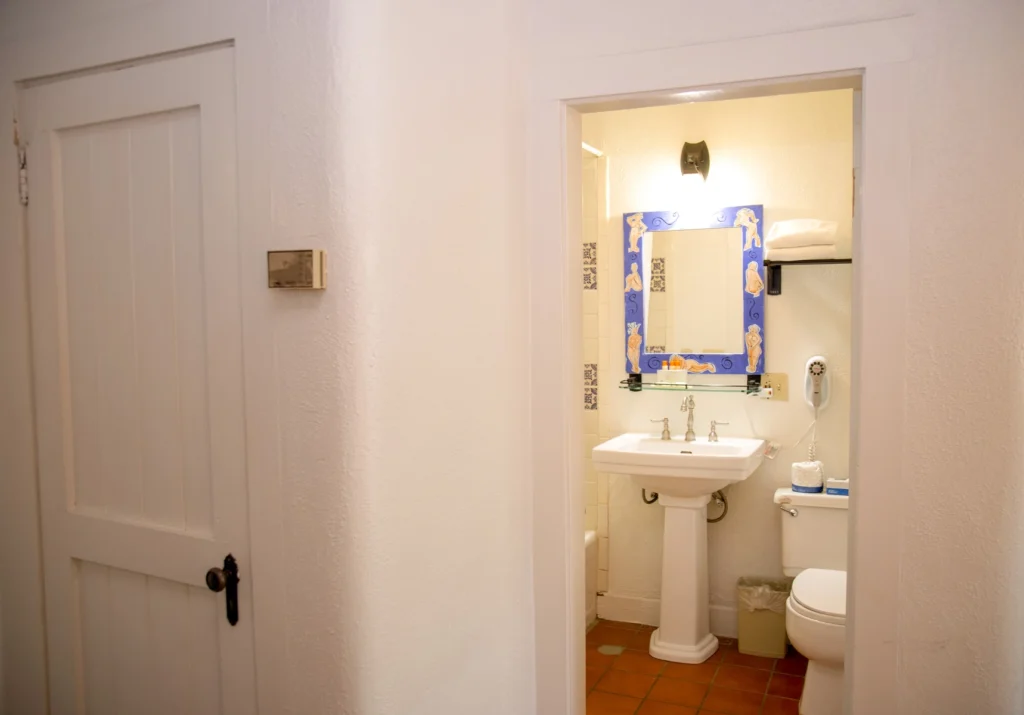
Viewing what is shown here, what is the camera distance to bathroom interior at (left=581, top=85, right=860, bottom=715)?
322 centimetres

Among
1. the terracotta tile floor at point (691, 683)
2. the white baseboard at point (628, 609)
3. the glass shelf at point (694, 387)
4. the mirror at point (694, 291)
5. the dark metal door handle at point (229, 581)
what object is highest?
the mirror at point (694, 291)

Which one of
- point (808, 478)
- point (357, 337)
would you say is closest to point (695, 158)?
point (808, 478)

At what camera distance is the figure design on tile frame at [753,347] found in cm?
346

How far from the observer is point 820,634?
8.84 feet

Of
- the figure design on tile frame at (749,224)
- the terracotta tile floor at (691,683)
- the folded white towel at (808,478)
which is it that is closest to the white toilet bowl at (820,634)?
the terracotta tile floor at (691,683)

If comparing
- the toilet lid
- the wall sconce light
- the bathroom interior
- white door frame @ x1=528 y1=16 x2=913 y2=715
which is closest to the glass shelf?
the bathroom interior

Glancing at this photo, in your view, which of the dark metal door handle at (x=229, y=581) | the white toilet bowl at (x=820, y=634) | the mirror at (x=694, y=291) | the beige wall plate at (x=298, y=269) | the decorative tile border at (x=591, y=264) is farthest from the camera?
the decorative tile border at (x=591, y=264)

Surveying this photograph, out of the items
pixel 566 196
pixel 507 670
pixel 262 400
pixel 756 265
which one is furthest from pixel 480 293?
pixel 756 265

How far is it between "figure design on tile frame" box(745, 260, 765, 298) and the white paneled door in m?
2.39

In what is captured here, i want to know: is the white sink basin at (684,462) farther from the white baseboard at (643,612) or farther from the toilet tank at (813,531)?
the white baseboard at (643,612)

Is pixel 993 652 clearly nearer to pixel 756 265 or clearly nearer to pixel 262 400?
pixel 262 400

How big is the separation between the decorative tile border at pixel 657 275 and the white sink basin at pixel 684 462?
68 cm

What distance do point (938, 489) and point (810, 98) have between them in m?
2.13

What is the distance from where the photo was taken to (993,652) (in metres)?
1.71
